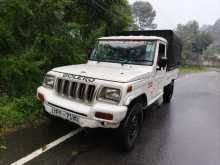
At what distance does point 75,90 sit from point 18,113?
76.7 inches

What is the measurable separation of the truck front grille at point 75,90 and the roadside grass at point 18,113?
1.41 meters

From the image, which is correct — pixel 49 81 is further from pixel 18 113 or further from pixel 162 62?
pixel 162 62

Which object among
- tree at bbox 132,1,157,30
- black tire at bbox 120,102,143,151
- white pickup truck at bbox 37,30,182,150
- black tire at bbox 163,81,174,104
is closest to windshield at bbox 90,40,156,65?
white pickup truck at bbox 37,30,182,150

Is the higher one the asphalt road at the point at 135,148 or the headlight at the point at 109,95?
the headlight at the point at 109,95

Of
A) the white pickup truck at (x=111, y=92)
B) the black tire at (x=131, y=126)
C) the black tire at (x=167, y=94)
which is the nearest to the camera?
the white pickup truck at (x=111, y=92)

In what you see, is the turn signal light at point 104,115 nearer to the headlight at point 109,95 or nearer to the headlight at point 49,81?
the headlight at point 109,95

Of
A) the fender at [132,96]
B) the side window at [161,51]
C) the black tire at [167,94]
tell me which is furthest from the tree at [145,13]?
the fender at [132,96]

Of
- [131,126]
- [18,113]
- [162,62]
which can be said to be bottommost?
[18,113]

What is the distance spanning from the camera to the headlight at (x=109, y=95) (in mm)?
3689

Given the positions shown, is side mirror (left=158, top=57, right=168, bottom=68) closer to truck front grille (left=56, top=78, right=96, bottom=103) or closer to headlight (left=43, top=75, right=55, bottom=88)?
truck front grille (left=56, top=78, right=96, bottom=103)

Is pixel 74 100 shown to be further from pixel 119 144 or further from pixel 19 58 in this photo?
pixel 19 58

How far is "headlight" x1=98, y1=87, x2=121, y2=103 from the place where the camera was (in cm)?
369

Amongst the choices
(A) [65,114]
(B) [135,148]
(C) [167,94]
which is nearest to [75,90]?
(A) [65,114]

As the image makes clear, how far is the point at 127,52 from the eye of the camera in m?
5.29
